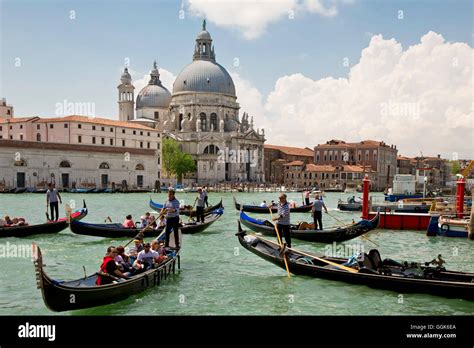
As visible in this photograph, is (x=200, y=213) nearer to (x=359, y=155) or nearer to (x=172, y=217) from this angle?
(x=172, y=217)

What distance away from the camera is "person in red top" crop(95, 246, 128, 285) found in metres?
6.15

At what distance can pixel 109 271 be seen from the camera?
6.30 m

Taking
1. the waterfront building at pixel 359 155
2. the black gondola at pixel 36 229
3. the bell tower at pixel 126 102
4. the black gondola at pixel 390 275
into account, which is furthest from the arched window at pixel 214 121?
the black gondola at pixel 390 275

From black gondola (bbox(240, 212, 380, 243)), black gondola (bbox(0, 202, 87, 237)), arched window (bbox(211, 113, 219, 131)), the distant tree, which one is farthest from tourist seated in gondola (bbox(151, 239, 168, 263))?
arched window (bbox(211, 113, 219, 131))

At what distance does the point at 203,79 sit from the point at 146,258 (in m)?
52.7

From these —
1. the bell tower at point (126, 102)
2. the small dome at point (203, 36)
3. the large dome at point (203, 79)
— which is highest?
the small dome at point (203, 36)

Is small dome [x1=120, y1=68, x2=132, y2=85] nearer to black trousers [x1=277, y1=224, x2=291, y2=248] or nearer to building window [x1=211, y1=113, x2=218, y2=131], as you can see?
building window [x1=211, y1=113, x2=218, y2=131]

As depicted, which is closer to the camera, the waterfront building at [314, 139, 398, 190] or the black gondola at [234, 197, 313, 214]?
the black gondola at [234, 197, 313, 214]

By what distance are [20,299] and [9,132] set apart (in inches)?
1596

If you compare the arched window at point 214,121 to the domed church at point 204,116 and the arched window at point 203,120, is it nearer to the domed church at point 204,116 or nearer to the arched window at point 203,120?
the domed church at point 204,116

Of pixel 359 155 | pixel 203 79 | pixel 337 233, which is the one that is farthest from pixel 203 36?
pixel 337 233

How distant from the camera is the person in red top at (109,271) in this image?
6148 millimetres

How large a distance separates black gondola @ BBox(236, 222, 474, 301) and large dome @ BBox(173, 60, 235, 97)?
51.7 metres

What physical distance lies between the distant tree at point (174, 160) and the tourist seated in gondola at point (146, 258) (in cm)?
4238
